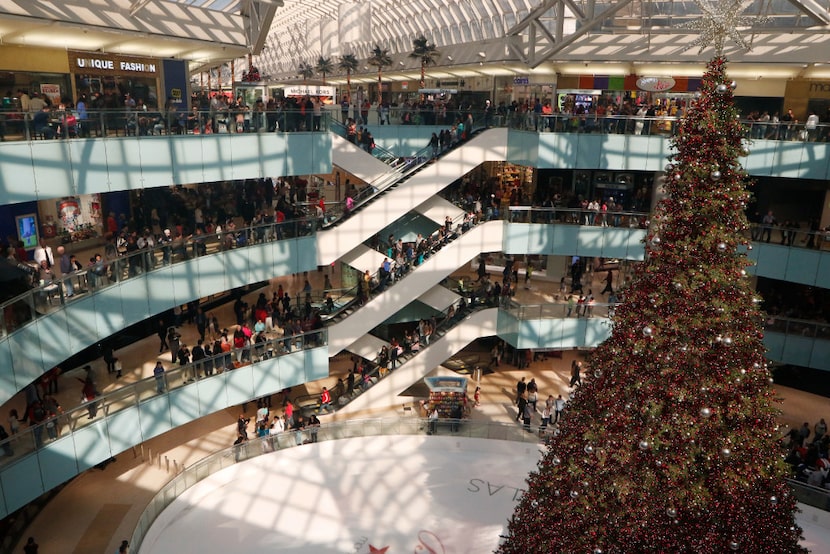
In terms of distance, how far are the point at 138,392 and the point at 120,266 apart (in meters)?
3.40

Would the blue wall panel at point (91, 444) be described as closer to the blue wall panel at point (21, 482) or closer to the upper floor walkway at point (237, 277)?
the blue wall panel at point (21, 482)

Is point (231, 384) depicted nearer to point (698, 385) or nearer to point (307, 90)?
point (698, 385)

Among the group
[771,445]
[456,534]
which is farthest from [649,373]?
[456,534]

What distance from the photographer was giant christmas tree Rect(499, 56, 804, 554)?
9070 millimetres

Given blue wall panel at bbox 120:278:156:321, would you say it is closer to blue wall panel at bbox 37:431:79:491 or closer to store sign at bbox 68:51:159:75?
blue wall panel at bbox 37:431:79:491

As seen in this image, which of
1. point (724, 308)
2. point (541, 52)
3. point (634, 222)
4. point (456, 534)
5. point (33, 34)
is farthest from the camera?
point (541, 52)

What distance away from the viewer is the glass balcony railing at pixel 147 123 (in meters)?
15.2

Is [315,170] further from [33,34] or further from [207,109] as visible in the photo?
[33,34]

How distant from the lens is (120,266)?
17625 millimetres

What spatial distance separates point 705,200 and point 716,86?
151 centimetres

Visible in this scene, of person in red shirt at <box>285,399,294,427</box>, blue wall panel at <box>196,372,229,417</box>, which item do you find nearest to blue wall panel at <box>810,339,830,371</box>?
person in red shirt at <box>285,399,294,427</box>

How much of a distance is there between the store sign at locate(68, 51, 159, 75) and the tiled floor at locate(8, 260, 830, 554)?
9704 millimetres

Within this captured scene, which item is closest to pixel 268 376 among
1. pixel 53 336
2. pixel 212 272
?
pixel 212 272

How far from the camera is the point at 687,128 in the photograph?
9234 mm
